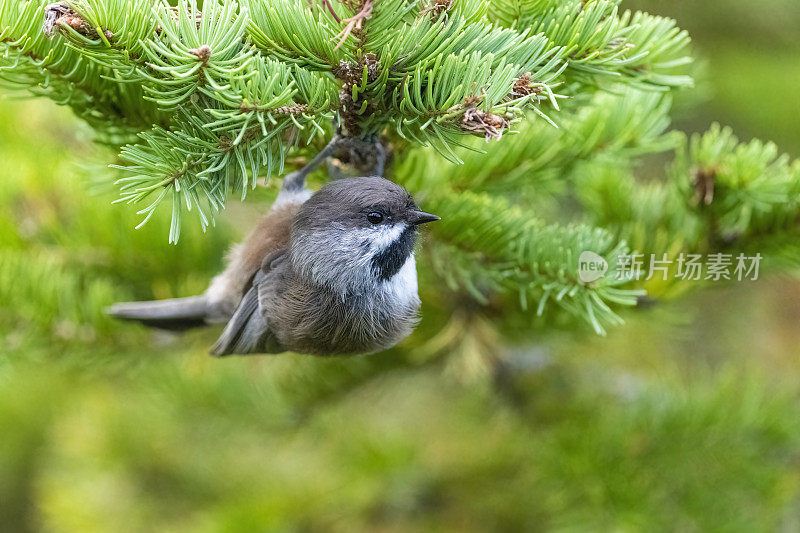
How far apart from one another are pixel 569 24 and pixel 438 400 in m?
2.67

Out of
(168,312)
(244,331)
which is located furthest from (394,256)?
(168,312)

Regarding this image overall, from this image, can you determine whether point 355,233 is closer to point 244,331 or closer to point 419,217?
point 419,217

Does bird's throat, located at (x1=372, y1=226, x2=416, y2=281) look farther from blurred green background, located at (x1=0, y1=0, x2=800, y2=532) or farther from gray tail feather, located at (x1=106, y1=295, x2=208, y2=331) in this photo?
gray tail feather, located at (x1=106, y1=295, x2=208, y2=331)

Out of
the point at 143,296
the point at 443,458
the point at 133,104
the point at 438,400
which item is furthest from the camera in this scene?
the point at 438,400

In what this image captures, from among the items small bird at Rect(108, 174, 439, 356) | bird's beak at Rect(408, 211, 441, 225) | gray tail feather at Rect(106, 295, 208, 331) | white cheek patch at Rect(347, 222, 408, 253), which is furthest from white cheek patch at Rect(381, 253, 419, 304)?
gray tail feather at Rect(106, 295, 208, 331)

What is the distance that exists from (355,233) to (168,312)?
0.89 metres

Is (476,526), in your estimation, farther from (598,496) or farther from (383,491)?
(598,496)

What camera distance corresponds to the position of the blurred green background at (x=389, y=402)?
2553mm

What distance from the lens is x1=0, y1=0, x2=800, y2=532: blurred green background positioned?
8.38ft

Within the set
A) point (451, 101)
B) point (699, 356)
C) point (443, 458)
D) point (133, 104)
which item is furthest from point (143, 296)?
point (699, 356)

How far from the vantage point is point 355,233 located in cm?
203

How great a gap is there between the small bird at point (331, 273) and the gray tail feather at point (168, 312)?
33 cm

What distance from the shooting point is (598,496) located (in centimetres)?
252

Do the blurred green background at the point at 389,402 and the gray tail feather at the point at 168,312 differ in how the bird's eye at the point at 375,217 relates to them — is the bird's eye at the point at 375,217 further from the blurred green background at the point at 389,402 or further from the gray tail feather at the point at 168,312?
the gray tail feather at the point at 168,312
